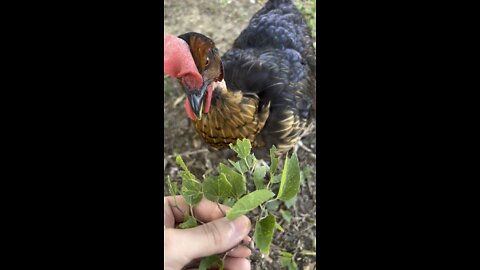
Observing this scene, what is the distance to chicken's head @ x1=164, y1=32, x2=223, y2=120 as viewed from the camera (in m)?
0.76

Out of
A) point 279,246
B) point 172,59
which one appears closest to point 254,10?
point 172,59

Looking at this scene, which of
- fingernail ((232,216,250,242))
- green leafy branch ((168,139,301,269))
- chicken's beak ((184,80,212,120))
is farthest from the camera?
chicken's beak ((184,80,212,120))

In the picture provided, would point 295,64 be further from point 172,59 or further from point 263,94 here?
point 172,59

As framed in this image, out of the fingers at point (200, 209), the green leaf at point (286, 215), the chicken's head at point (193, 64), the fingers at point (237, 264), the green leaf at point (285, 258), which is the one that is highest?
the chicken's head at point (193, 64)

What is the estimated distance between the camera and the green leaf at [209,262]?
709 mm

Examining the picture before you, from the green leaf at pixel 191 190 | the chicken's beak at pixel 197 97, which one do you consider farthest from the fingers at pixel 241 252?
the chicken's beak at pixel 197 97

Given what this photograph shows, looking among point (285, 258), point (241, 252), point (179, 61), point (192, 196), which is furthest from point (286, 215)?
point (179, 61)

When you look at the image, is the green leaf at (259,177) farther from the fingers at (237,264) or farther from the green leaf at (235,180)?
the fingers at (237,264)

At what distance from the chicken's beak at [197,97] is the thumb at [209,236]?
260 mm

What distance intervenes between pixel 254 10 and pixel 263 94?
0.98ft

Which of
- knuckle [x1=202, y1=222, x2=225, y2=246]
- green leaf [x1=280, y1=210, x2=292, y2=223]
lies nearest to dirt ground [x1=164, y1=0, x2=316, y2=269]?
green leaf [x1=280, y1=210, x2=292, y2=223]

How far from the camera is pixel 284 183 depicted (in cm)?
62

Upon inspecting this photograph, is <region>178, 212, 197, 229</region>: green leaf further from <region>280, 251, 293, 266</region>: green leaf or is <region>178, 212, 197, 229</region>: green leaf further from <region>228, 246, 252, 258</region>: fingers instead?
<region>280, 251, 293, 266</region>: green leaf

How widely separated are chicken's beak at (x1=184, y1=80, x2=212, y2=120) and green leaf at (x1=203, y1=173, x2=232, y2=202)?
230 millimetres
